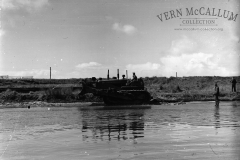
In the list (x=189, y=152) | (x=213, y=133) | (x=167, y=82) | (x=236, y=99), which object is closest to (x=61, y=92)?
(x=236, y=99)

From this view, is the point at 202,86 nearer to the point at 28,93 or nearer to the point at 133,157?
the point at 28,93

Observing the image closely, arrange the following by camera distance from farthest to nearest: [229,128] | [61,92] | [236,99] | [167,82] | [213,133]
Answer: [167,82]
[61,92]
[236,99]
[229,128]
[213,133]

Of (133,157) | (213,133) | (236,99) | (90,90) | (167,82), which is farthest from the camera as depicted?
(167,82)

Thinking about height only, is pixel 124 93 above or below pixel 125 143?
above

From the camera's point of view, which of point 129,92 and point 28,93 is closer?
point 129,92

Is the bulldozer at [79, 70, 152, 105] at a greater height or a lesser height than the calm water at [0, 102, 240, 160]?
greater

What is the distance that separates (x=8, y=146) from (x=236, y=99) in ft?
116

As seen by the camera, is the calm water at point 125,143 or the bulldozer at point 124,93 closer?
the calm water at point 125,143

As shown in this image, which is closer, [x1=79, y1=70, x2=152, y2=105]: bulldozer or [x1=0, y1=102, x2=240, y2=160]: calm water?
[x1=0, y1=102, x2=240, y2=160]: calm water

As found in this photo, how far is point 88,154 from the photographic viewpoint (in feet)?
34.3

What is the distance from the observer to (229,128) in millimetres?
15984

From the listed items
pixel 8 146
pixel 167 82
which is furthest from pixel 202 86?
pixel 8 146

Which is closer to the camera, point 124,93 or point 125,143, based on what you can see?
point 125,143

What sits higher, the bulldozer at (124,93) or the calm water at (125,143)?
the bulldozer at (124,93)
